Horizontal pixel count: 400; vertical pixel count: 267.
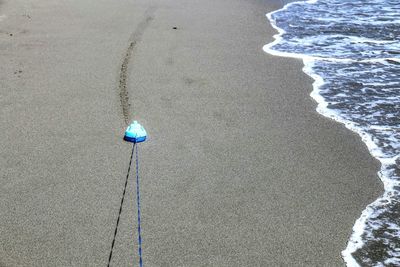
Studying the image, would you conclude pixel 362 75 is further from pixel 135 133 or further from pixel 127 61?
pixel 135 133

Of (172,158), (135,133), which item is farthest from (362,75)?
(135,133)

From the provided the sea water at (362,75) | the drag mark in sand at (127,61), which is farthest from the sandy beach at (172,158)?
the sea water at (362,75)

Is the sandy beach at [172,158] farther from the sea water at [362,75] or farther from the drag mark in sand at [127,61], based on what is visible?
the sea water at [362,75]

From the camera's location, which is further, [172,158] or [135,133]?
[135,133]

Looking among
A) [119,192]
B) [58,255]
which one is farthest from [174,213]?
[58,255]

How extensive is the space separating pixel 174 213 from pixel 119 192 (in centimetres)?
67

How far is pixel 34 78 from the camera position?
7266 millimetres

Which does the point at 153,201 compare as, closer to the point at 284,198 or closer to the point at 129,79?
the point at 284,198

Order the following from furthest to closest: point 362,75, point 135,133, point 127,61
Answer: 1. point 127,61
2. point 362,75
3. point 135,133

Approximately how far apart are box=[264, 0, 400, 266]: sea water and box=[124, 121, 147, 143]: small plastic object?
8.81ft

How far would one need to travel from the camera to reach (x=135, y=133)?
5.52 meters

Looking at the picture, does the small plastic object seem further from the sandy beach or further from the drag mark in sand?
the drag mark in sand

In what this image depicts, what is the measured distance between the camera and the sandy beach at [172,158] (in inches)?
157

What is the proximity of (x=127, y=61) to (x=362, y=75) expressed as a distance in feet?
14.1
